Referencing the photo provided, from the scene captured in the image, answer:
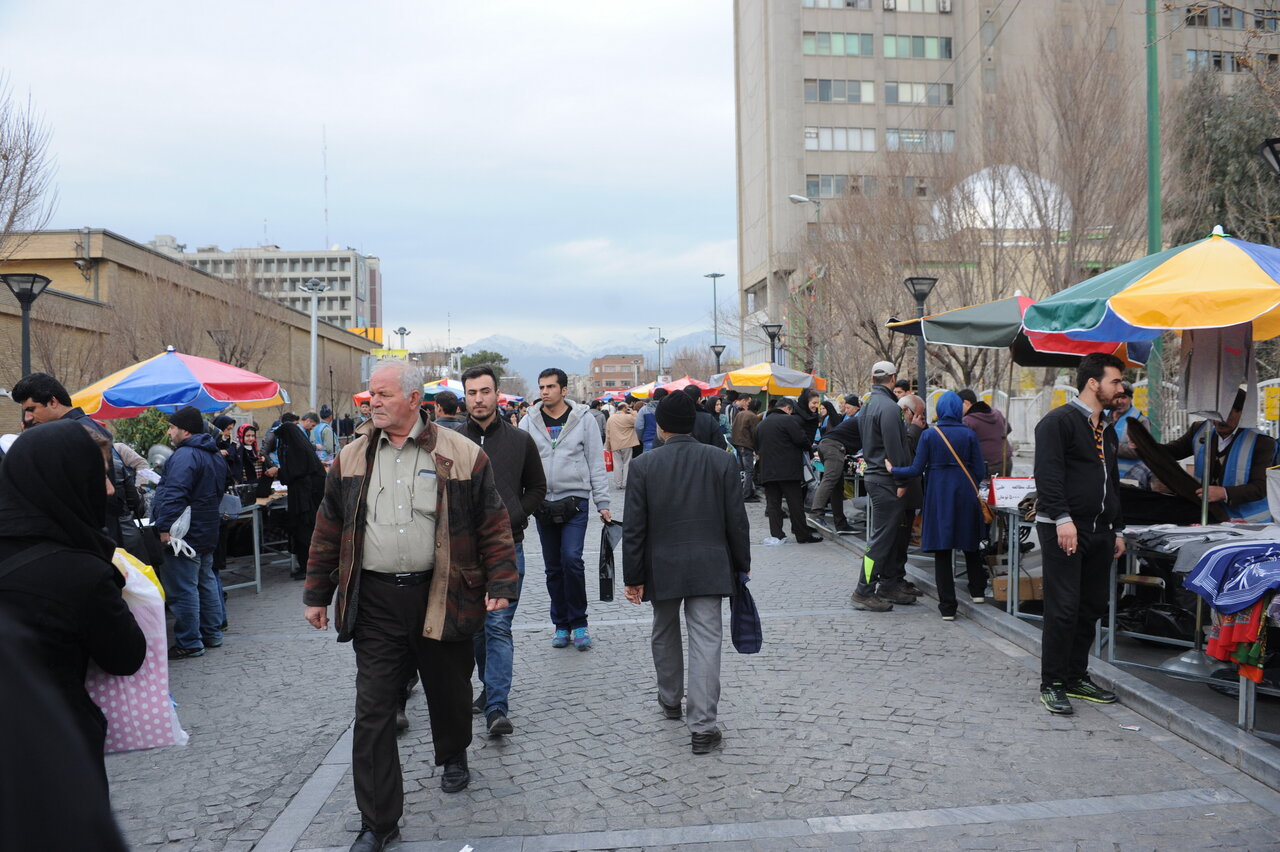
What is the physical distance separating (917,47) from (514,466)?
66012 mm

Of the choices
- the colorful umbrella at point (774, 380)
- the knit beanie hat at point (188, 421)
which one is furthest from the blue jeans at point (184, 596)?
the colorful umbrella at point (774, 380)

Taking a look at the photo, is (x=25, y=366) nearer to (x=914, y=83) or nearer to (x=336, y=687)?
(x=336, y=687)

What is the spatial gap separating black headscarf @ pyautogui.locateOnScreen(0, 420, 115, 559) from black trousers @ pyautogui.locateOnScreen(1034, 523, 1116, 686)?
498cm

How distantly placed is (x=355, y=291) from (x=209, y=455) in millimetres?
125067

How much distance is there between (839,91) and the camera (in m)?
63.3

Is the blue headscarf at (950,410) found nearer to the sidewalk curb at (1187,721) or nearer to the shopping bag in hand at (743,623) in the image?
the sidewalk curb at (1187,721)

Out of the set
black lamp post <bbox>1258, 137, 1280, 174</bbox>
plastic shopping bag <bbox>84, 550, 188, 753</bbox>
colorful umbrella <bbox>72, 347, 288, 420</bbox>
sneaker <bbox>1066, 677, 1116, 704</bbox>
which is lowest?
sneaker <bbox>1066, 677, 1116, 704</bbox>

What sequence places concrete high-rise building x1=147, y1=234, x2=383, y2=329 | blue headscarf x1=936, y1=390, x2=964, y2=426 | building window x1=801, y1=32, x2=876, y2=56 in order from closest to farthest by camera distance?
blue headscarf x1=936, y1=390, x2=964, y2=426 → building window x1=801, y1=32, x2=876, y2=56 → concrete high-rise building x1=147, y1=234, x2=383, y2=329

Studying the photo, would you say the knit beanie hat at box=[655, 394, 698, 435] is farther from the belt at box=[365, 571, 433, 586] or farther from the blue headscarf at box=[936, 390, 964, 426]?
the blue headscarf at box=[936, 390, 964, 426]

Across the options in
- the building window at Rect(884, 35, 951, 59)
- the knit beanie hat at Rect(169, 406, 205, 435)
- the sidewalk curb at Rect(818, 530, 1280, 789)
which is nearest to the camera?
the sidewalk curb at Rect(818, 530, 1280, 789)

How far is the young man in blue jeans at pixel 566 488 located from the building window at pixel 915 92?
6306 cm

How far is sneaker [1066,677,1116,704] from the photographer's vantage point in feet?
18.7

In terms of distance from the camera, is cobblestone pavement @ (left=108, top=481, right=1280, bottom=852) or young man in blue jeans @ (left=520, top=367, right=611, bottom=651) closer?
cobblestone pavement @ (left=108, top=481, right=1280, bottom=852)

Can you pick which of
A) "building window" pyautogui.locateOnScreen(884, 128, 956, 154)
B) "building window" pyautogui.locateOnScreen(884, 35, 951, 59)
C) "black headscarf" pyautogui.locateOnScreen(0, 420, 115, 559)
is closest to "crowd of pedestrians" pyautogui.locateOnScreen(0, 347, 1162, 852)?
"black headscarf" pyautogui.locateOnScreen(0, 420, 115, 559)
